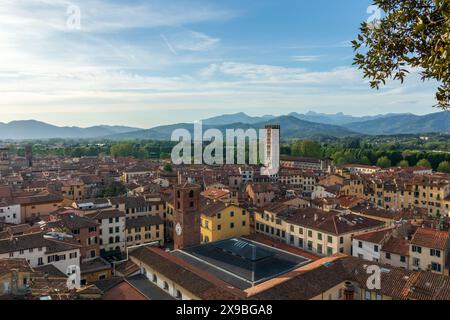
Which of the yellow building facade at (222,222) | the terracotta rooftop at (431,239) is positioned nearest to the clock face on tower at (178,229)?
the yellow building facade at (222,222)

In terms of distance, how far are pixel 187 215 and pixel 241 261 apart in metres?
8.10

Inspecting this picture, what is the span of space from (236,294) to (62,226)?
70.4 feet

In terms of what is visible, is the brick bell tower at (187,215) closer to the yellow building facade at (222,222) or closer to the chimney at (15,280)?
the yellow building facade at (222,222)

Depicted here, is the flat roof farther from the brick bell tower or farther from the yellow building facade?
the yellow building facade

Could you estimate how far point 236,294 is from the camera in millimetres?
18484

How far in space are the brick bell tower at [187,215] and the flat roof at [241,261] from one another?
2.29 m

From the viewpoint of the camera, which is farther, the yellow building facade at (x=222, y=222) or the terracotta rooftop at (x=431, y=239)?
the yellow building facade at (x=222, y=222)

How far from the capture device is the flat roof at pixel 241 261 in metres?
23.9

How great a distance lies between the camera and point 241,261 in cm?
2658

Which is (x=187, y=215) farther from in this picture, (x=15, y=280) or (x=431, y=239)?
(x=431, y=239)

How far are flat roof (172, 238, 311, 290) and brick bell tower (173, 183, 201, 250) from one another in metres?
2.29

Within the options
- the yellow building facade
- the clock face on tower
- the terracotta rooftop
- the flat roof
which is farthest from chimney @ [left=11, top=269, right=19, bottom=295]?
the terracotta rooftop
